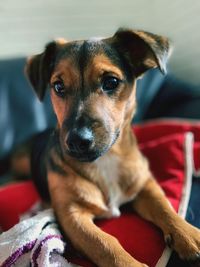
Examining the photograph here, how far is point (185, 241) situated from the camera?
1.44 m

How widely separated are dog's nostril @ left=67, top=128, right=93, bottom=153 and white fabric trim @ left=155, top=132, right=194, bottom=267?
452mm

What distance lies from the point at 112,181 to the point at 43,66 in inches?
22.1

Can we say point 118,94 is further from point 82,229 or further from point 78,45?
point 82,229

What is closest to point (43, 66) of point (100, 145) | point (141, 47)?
point (141, 47)

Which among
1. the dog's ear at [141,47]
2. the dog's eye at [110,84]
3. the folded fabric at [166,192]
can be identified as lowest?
the folded fabric at [166,192]

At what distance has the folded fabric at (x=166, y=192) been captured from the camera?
1.47 metres

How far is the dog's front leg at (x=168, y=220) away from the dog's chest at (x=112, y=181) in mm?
82

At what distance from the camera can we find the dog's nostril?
1.38 meters

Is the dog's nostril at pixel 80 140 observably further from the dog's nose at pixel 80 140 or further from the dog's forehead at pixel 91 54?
the dog's forehead at pixel 91 54

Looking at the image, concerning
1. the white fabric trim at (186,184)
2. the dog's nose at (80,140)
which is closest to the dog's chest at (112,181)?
the white fabric trim at (186,184)

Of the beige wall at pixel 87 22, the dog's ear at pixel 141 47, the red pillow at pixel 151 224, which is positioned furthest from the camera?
the beige wall at pixel 87 22

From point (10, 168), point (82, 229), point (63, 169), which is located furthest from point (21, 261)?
point (10, 168)

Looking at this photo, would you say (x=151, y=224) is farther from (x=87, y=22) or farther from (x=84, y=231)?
(x=87, y=22)

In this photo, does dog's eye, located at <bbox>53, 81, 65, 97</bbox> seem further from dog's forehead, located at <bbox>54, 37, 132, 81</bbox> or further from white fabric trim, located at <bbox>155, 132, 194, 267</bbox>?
white fabric trim, located at <bbox>155, 132, 194, 267</bbox>
